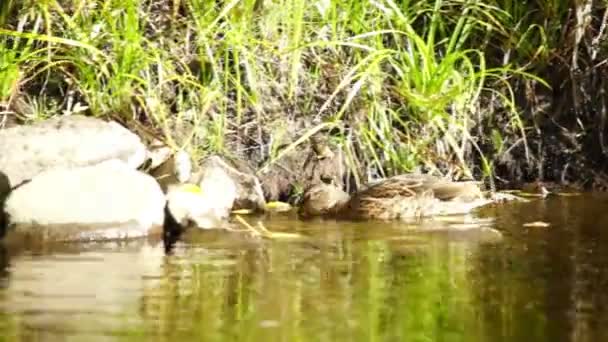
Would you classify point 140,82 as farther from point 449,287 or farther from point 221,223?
point 449,287

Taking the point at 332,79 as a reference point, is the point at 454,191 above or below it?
below

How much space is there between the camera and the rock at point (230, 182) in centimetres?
555

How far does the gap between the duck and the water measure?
0.18m

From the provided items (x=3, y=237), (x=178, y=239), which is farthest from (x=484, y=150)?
(x=3, y=237)

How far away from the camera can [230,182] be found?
567cm

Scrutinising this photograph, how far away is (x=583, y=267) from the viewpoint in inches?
169

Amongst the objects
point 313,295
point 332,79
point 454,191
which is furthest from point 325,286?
point 332,79

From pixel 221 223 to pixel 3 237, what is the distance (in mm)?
902

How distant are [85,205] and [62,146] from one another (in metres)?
0.52

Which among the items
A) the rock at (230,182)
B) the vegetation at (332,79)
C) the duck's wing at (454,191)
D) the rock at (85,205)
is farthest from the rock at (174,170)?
the duck's wing at (454,191)

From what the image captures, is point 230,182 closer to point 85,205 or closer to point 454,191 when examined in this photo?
point 85,205

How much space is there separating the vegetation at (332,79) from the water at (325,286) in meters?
0.98

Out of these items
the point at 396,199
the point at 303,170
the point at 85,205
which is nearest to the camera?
the point at 85,205

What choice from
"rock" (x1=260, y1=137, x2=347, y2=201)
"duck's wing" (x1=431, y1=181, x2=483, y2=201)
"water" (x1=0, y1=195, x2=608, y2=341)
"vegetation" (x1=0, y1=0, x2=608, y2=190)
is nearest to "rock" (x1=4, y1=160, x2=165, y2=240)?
"water" (x1=0, y1=195, x2=608, y2=341)
